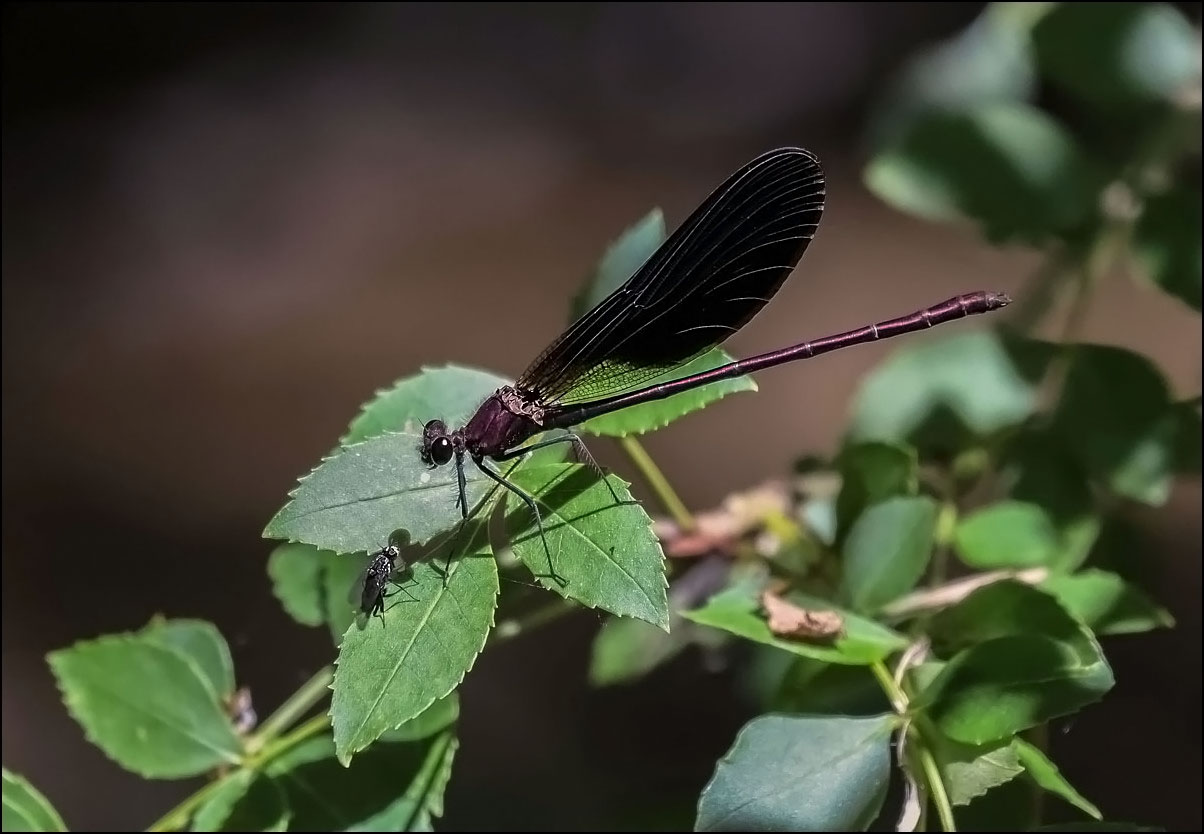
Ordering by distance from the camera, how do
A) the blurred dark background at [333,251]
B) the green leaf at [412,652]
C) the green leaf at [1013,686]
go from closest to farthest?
the green leaf at [412,652] → the green leaf at [1013,686] → the blurred dark background at [333,251]

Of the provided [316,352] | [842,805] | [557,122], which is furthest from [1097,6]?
[316,352]

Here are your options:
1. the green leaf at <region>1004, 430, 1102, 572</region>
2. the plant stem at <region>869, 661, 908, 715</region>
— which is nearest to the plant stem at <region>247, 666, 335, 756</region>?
the plant stem at <region>869, 661, 908, 715</region>

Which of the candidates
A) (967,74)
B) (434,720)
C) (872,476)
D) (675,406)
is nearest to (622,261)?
(675,406)

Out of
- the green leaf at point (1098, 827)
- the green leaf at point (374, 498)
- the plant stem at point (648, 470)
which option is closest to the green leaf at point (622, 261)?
the plant stem at point (648, 470)

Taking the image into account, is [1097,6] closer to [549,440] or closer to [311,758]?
[549,440]

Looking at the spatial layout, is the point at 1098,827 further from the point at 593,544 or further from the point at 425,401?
the point at 425,401

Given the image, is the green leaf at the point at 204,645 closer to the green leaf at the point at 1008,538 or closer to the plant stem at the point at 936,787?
the plant stem at the point at 936,787

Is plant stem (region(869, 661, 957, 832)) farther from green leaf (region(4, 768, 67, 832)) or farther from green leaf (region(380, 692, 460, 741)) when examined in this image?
green leaf (region(4, 768, 67, 832))
